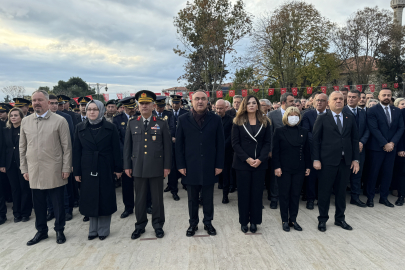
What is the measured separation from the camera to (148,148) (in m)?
3.65

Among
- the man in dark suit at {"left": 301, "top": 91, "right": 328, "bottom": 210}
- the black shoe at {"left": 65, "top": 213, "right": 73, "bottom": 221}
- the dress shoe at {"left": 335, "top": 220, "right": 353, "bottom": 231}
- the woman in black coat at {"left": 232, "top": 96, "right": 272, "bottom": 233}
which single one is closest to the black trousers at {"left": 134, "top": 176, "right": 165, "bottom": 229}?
the woman in black coat at {"left": 232, "top": 96, "right": 272, "bottom": 233}

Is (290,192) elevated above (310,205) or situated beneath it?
elevated above

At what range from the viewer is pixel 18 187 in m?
4.56

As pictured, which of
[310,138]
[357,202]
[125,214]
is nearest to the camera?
[125,214]

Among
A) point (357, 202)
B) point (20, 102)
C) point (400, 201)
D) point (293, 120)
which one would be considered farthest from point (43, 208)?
point (400, 201)

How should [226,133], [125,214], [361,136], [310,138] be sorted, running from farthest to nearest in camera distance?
[226,133]
[361,136]
[310,138]
[125,214]

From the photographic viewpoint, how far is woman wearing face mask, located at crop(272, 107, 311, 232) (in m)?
3.81

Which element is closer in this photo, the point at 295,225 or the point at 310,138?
the point at 295,225

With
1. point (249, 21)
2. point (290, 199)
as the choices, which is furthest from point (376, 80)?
point (290, 199)

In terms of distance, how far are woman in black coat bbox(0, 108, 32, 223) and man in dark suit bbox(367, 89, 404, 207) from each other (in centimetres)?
651

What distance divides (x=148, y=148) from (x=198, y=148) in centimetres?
74

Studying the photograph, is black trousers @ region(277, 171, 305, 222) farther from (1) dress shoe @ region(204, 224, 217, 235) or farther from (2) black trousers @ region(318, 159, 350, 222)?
(1) dress shoe @ region(204, 224, 217, 235)

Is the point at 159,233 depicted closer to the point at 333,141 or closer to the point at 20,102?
the point at 333,141

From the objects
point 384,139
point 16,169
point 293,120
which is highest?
point 293,120
